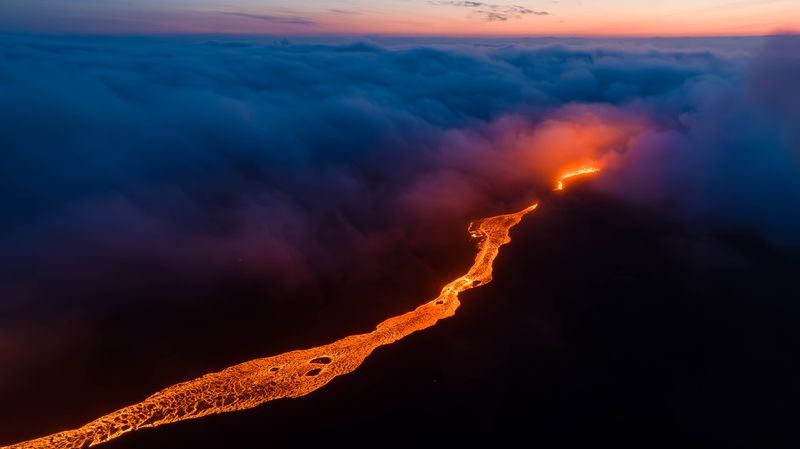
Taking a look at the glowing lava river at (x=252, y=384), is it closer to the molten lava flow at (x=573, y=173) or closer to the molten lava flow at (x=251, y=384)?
the molten lava flow at (x=251, y=384)

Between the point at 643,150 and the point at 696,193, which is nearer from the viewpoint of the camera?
the point at 696,193

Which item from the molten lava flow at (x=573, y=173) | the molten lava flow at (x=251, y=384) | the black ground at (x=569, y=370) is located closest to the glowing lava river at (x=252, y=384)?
the molten lava flow at (x=251, y=384)

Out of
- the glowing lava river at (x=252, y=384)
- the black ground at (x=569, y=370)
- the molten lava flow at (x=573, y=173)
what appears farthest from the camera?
the molten lava flow at (x=573, y=173)

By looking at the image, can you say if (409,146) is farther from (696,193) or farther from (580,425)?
(580,425)

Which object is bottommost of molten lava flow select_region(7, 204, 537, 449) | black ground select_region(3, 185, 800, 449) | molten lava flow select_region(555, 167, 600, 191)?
molten lava flow select_region(555, 167, 600, 191)

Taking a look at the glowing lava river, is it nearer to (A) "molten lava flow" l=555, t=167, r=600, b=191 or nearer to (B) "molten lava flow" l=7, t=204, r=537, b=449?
(B) "molten lava flow" l=7, t=204, r=537, b=449

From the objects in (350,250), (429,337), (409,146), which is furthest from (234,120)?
(429,337)

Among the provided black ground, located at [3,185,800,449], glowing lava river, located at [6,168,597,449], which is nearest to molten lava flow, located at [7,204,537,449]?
glowing lava river, located at [6,168,597,449]
